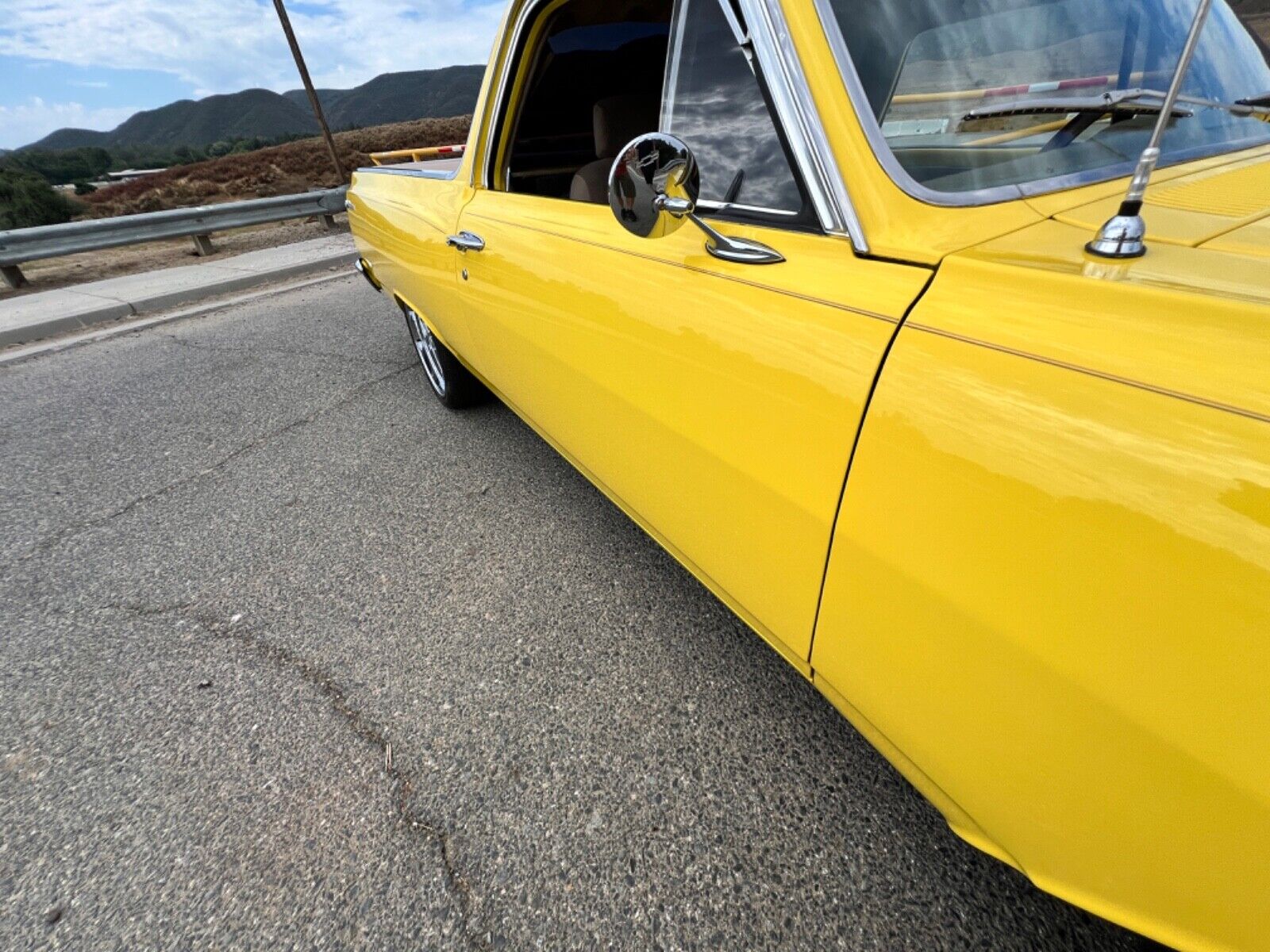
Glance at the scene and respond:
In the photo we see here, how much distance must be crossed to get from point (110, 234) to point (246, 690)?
7.41 meters

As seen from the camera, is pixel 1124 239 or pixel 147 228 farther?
pixel 147 228

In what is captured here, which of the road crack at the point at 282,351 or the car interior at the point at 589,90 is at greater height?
the car interior at the point at 589,90

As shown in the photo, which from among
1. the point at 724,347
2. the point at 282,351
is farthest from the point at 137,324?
the point at 724,347

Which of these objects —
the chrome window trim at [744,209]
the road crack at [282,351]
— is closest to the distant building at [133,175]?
the road crack at [282,351]

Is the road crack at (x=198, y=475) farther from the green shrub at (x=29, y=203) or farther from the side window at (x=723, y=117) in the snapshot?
the green shrub at (x=29, y=203)

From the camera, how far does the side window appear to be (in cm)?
114

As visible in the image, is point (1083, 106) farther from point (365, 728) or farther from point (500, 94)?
point (365, 728)

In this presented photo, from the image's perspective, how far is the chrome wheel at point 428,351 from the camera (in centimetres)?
319

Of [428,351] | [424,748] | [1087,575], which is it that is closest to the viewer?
[1087,575]

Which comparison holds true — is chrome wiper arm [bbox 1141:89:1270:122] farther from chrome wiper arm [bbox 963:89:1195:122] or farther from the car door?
the car door

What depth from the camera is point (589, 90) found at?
266cm

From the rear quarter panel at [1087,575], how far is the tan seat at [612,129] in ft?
5.68

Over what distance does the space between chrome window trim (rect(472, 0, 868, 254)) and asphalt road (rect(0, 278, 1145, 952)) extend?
3.91 feet

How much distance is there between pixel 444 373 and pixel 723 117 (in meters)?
2.24
